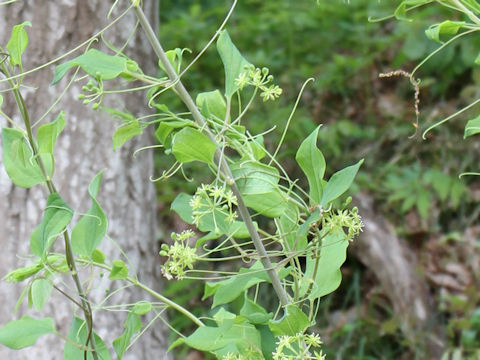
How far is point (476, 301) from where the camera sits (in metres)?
2.21

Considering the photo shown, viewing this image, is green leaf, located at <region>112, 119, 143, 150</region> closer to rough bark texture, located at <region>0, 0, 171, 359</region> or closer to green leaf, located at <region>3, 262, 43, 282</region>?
green leaf, located at <region>3, 262, 43, 282</region>

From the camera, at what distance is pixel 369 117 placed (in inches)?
115

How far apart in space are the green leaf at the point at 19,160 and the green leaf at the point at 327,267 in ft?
0.70

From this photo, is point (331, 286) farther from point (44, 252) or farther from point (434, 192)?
point (434, 192)

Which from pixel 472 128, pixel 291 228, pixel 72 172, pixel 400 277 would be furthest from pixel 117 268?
pixel 400 277

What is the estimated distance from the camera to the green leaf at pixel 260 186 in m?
0.49

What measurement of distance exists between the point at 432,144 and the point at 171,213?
3.39 ft

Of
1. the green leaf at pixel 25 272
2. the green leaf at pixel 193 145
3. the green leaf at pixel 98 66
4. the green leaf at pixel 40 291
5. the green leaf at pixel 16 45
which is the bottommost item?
the green leaf at pixel 40 291

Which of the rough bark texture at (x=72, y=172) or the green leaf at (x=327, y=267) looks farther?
the rough bark texture at (x=72, y=172)

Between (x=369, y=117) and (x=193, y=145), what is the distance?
251 cm

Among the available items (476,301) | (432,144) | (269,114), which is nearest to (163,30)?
(269,114)

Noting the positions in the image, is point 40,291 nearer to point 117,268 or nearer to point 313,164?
point 117,268

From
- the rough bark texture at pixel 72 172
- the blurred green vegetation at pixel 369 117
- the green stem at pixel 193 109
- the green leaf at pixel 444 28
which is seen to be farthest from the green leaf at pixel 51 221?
the blurred green vegetation at pixel 369 117

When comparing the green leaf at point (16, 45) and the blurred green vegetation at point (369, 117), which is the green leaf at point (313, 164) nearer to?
the green leaf at point (16, 45)
